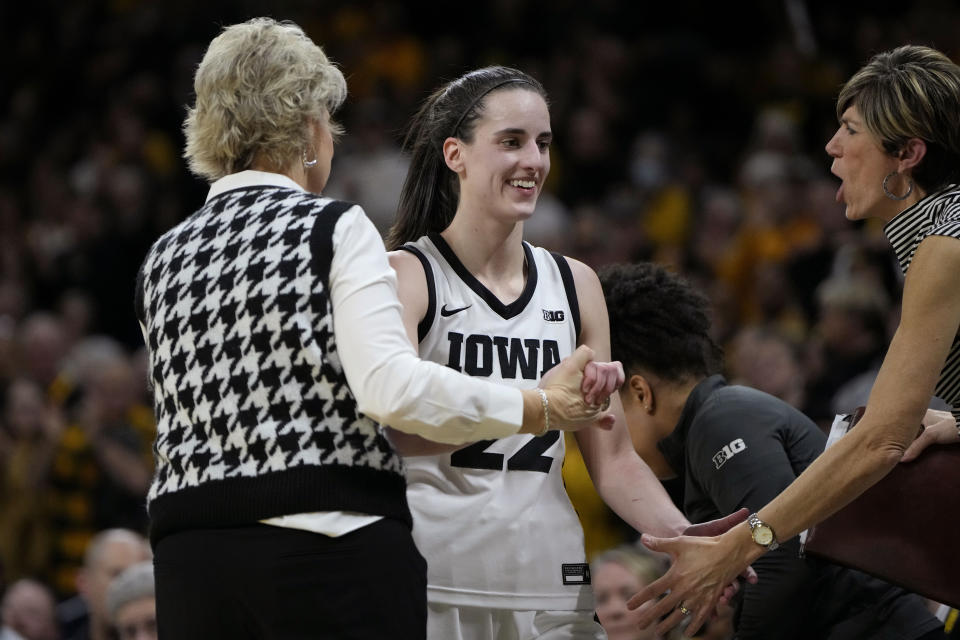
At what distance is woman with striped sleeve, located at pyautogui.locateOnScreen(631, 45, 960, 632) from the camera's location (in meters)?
2.84

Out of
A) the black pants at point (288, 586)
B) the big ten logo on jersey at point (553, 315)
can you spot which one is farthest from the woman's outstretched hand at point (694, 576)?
the black pants at point (288, 586)

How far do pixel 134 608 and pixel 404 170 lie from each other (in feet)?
17.0

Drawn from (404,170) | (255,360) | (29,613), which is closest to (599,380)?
(255,360)

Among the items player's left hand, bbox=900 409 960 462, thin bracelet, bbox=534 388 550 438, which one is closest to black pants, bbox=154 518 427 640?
thin bracelet, bbox=534 388 550 438

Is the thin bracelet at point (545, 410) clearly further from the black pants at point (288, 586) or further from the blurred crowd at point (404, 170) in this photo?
the blurred crowd at point (404, 170)

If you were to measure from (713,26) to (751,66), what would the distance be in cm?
58

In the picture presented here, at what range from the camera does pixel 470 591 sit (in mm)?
3064

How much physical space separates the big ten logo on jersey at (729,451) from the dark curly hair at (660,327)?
33 centimetres

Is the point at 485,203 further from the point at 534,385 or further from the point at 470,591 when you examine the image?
the point at 470,591

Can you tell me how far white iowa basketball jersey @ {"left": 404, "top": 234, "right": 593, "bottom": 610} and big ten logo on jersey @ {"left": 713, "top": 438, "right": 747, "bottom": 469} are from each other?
42cm

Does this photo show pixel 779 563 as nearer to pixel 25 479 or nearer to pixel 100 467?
pixel 100 467

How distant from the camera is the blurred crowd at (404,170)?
295 inches

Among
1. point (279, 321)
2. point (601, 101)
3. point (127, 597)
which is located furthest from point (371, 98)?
point (279, 321)

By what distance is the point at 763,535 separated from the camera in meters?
2.99
